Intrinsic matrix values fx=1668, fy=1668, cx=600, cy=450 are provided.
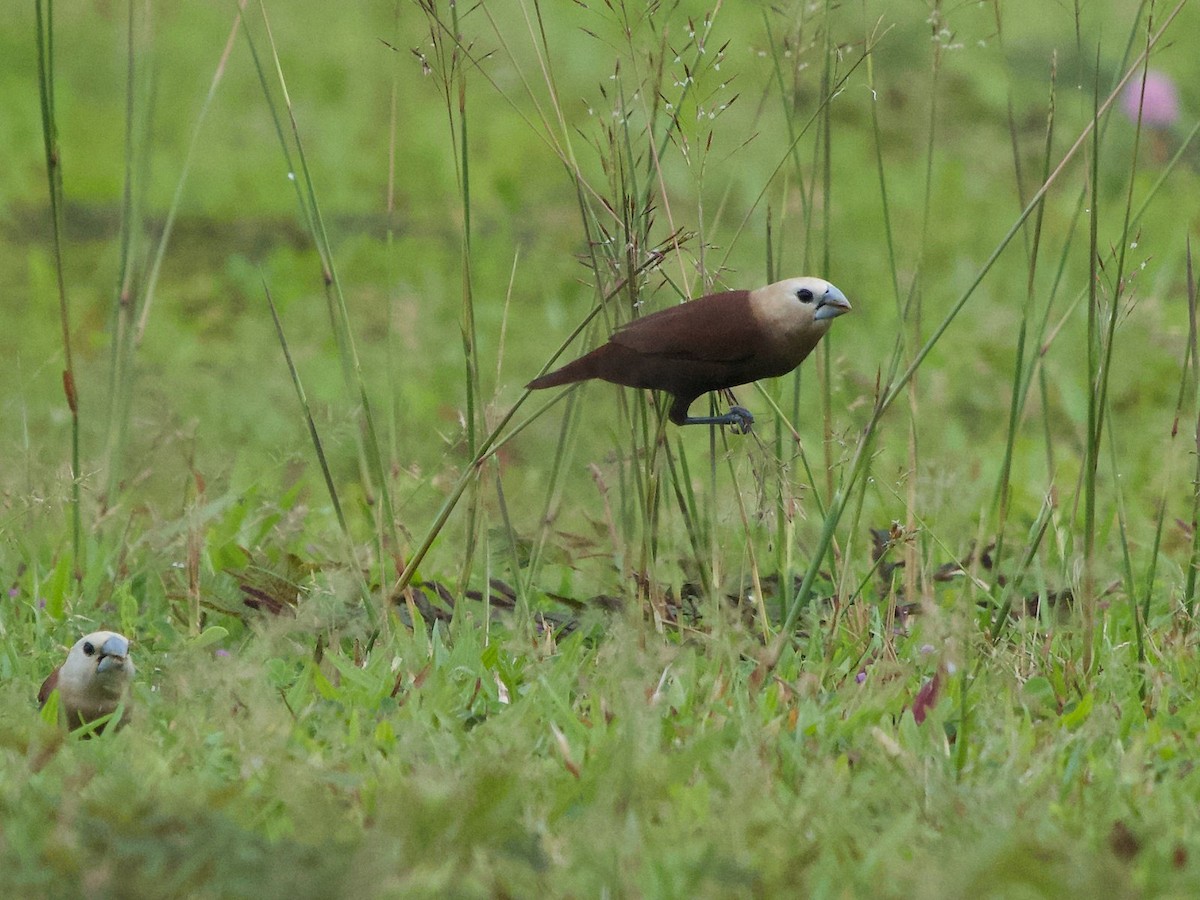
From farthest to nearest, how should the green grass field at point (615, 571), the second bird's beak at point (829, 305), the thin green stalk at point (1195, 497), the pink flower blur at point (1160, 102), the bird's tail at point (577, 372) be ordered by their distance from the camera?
the pink flower blur at point (1160, 102) < the thin green stalk at point (1195, 497) < the bird's tail at point (577, 372) < the second bird's beak at point (829, 305) < the green grass field at point (615, 571)

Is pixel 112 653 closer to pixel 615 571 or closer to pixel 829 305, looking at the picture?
pixel 615 571

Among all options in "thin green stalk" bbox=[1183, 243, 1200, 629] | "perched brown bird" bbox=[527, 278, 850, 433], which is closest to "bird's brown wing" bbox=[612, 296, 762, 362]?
"perched brown bird" bbox=[527, 278, 850, 433]

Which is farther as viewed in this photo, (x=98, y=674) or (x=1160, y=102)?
(x=1160, y=102)

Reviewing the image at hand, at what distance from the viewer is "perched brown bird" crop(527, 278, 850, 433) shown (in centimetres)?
217

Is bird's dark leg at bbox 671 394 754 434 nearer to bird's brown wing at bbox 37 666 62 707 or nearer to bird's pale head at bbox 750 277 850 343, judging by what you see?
bird's pale head at bbox 750 277 850 343

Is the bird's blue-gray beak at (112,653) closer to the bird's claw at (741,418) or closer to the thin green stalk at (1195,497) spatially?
the bird's claw at (741,418)

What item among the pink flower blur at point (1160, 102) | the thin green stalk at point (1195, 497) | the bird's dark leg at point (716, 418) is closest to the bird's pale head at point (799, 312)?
the bird's dark leg at point (716, 418)

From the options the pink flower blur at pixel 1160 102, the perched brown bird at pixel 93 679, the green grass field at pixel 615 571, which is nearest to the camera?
the green grass field at pixel 615 571

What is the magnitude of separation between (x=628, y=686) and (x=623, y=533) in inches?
23.3

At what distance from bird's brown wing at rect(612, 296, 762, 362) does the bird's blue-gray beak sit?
0.98 metres

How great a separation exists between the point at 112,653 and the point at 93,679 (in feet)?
0.17

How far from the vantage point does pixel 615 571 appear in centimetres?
341

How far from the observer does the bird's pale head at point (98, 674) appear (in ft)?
8.58

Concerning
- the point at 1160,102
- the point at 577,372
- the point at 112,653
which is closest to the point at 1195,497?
the point at 577,372
